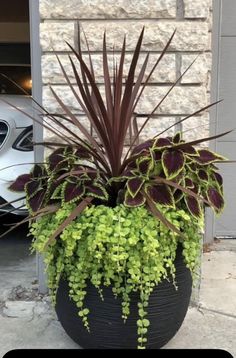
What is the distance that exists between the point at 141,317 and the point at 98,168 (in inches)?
31.1

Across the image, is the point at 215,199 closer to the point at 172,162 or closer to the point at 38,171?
the point at 172,162

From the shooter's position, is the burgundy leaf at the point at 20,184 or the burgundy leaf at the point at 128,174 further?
the burgundy leaf at the point at 20,184

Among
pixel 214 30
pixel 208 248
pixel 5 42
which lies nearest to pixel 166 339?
pixel 208 248

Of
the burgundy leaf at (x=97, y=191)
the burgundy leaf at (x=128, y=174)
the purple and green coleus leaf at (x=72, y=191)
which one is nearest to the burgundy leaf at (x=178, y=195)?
the burgundy leaf at (x=128, y=174)

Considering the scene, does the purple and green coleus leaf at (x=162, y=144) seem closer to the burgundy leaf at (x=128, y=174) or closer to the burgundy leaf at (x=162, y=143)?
the burgundy leaf at (x=162, y=143)

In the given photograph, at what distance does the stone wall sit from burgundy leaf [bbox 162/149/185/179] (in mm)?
641

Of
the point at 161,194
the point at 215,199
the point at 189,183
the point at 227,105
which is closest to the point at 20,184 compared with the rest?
the point at 161,194

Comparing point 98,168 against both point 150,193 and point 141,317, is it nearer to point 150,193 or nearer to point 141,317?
point 150,193

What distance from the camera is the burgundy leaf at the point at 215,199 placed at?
2.66 m

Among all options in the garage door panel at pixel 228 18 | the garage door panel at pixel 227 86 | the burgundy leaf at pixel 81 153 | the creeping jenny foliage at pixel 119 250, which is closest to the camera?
the creeping jenny foliage at pixel 119 250

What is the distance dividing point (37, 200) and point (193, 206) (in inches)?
31.8

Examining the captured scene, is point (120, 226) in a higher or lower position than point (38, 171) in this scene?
lower

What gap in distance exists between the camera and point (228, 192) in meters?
4.61

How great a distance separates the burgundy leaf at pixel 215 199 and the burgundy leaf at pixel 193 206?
0.14 meters
